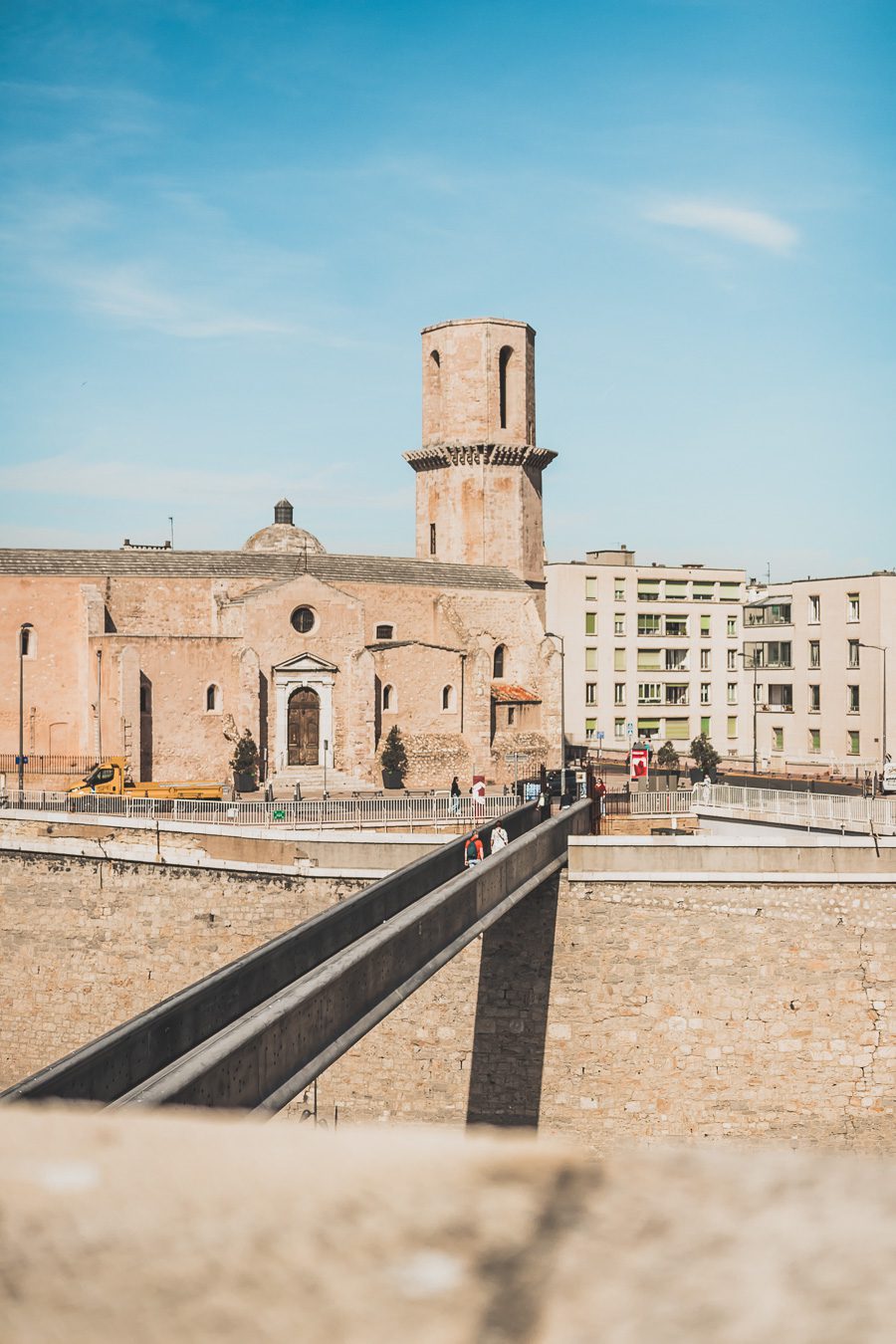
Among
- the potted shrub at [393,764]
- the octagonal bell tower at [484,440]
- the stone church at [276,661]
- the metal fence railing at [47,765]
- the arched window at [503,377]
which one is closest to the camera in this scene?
the metal fence railing at [47,765]

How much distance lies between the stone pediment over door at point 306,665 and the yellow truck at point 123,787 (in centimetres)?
562

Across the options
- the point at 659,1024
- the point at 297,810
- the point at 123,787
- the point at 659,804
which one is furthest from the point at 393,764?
the point at 659,1024

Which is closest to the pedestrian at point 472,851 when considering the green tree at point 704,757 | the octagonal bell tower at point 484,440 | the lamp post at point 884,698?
the green tree at point 704,757

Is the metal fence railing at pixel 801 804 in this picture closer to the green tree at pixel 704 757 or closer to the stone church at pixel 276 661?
the green tree at pixel 704 757

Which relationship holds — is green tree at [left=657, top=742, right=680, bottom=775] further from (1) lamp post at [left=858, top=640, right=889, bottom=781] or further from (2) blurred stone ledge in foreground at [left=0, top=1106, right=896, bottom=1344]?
(2) blurred stone ledge in foreground at [left=0, top=1106, right=896, bottom=1344]

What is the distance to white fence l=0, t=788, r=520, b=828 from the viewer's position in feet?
105

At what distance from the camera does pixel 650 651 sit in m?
63.0

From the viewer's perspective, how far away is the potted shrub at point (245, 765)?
43.9 meters

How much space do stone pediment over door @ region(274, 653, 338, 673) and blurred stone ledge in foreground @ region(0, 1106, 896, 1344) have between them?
44873 millimetres

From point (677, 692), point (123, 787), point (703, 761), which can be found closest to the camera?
point (123, 787)

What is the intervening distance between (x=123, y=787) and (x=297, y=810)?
909 cm

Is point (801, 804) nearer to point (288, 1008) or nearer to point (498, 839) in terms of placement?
point (498, 839)

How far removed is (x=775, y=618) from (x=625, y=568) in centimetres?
914

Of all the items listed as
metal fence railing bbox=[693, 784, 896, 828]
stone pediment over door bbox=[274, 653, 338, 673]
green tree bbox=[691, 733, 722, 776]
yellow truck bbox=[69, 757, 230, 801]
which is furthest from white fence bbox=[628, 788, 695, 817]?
stone pediment over door bbox=[274, 653, 338, 673]
